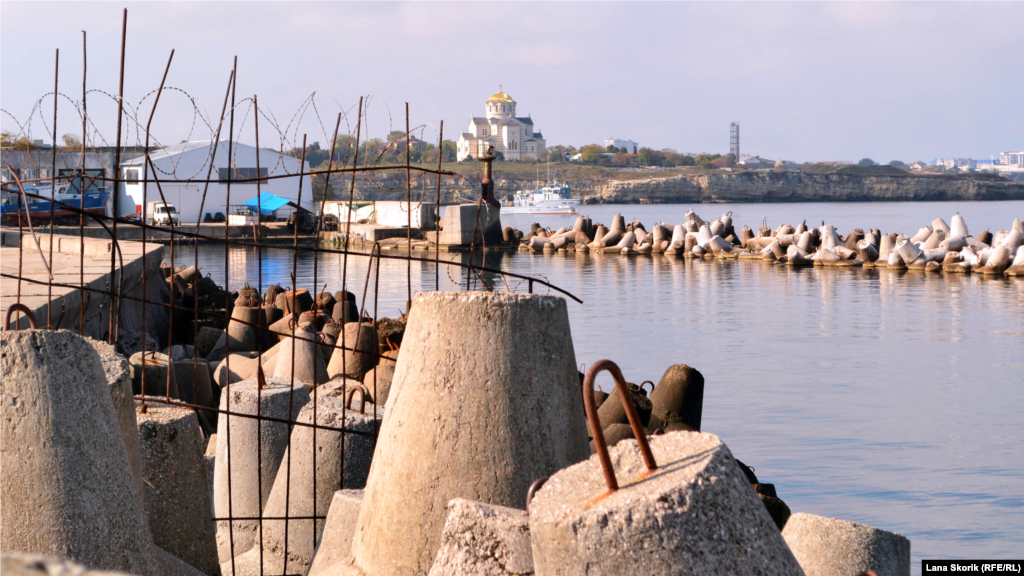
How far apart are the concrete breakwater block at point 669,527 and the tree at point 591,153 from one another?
583ft

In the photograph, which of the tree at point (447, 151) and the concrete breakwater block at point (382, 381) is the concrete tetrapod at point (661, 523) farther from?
the tree at point (447, 151)

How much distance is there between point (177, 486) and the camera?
15.1ft

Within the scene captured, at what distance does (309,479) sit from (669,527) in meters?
3.31

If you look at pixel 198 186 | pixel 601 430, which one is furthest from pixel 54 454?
pixel 198 186

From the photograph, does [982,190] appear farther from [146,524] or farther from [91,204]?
[146,524]

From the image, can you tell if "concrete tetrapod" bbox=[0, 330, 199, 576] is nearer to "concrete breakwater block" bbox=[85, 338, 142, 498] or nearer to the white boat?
"concrete breakwater block" bbox=[85, 338, 142, 498]

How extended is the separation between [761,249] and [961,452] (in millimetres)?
30085

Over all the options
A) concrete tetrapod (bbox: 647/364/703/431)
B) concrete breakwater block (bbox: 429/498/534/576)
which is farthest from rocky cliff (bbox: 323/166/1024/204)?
concrete breakwater block (bbox: 429/498/534/576)

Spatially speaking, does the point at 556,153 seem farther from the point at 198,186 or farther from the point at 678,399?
the point at 678,399

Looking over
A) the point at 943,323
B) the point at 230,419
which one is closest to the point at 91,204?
the point at 943,323

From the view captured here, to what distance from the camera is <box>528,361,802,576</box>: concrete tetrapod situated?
2260 millimetres

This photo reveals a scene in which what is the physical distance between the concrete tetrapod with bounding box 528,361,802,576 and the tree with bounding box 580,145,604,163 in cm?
17766

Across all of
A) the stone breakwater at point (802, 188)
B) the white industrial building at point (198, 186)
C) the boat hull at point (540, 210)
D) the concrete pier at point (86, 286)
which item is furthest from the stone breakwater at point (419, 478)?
the stone breakwater at point (802, 188)

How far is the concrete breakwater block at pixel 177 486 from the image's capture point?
14.9 feet
